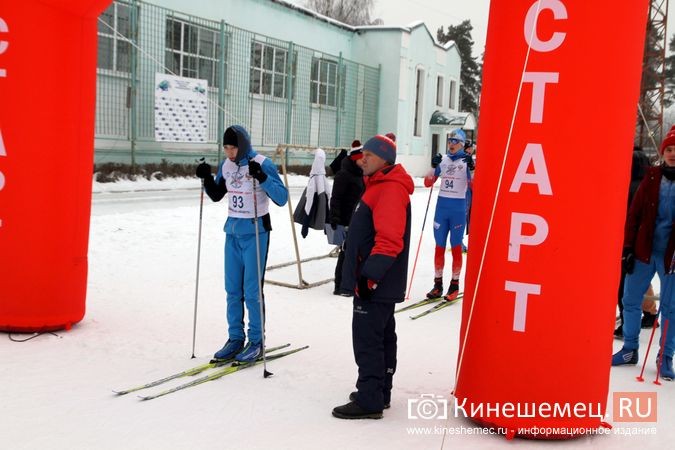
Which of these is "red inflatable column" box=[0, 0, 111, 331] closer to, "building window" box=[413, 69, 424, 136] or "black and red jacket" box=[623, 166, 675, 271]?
"black and red jacket" box=[623, 166, 675, 271]

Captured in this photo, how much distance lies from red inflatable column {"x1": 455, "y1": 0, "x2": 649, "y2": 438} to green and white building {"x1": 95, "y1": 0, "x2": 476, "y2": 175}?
9.18 meters

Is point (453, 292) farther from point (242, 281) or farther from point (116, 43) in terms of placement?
point (116, 43)

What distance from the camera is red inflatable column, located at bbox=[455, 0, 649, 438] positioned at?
3.76m

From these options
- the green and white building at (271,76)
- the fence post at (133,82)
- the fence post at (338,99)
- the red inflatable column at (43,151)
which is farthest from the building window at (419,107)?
the red inflatable column at (43,151)

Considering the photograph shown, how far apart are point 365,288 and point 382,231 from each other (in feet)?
1.23

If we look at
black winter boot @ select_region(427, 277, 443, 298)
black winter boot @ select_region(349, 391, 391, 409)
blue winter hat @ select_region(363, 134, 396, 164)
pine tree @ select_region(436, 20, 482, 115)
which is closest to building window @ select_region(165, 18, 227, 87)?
black winter boot @ select_region(427, 277, 443, 298)

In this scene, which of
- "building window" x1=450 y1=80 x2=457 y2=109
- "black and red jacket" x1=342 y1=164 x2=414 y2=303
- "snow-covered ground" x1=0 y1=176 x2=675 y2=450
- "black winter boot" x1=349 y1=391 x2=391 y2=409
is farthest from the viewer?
"building window" x1=450 y1=80 x2=457 y2=109

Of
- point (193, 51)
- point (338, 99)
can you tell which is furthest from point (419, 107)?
point (193, 51)

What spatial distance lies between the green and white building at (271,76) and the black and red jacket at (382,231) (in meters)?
8.67

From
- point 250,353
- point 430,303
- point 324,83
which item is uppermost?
point 324,83

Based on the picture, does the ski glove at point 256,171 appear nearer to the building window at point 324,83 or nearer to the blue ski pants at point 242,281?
the blue ski pants at point 242,281

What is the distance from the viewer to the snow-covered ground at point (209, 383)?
155 inches

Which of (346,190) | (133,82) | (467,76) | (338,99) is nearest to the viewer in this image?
(346,190)

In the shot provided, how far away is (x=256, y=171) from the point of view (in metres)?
5.12
